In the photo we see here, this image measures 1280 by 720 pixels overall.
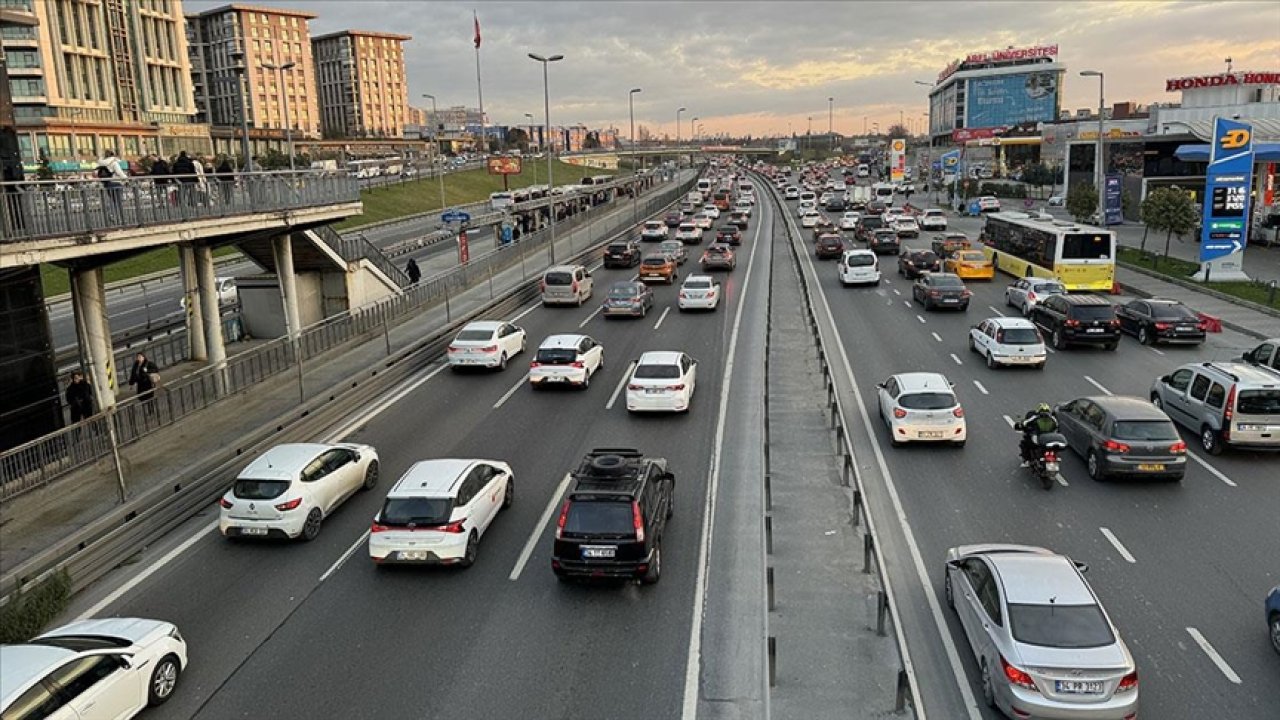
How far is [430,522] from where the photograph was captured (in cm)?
1356

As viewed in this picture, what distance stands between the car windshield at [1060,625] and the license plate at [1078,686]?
0.40 m

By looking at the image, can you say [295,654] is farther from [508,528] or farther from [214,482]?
[214,482]

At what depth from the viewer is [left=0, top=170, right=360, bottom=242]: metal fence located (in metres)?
16.6

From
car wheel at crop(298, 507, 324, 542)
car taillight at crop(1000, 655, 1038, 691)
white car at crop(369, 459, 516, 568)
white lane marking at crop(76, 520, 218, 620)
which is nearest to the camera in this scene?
car taillight at crop(1000, 655, 1038, 691)

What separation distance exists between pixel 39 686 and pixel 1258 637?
46.0ft

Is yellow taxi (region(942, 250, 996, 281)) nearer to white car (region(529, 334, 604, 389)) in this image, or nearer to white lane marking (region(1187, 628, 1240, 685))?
white car (region(529, 334, 604, 389))

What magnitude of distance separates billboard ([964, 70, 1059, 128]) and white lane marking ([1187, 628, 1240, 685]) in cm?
18499

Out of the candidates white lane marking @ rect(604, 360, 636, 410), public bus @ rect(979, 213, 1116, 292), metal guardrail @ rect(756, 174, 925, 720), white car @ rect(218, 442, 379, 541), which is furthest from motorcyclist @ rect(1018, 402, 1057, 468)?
public bus @ rect(979, 213, 1116, 292)

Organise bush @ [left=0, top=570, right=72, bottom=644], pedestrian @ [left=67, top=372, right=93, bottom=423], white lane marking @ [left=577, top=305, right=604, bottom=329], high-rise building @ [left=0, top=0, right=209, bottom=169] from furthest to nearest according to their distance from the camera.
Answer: high-rise building @ [left=0, top=0, right=209, bottom=169]
white lane marking @ [left=577, top=305, right=604, bottom=329]
pedestrian @ [left=67, top=372, right=93, bottom=423]
bush @ [left=0, top=570, right=72, bottom=644]

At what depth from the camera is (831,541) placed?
46.4 ft

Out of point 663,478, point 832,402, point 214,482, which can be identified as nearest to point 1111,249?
point 832,402

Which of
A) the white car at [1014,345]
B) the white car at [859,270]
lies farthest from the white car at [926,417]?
the white car at [859,270]

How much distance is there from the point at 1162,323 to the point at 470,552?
23.4 meters

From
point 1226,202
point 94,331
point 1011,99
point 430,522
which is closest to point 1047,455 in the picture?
point 430,522
